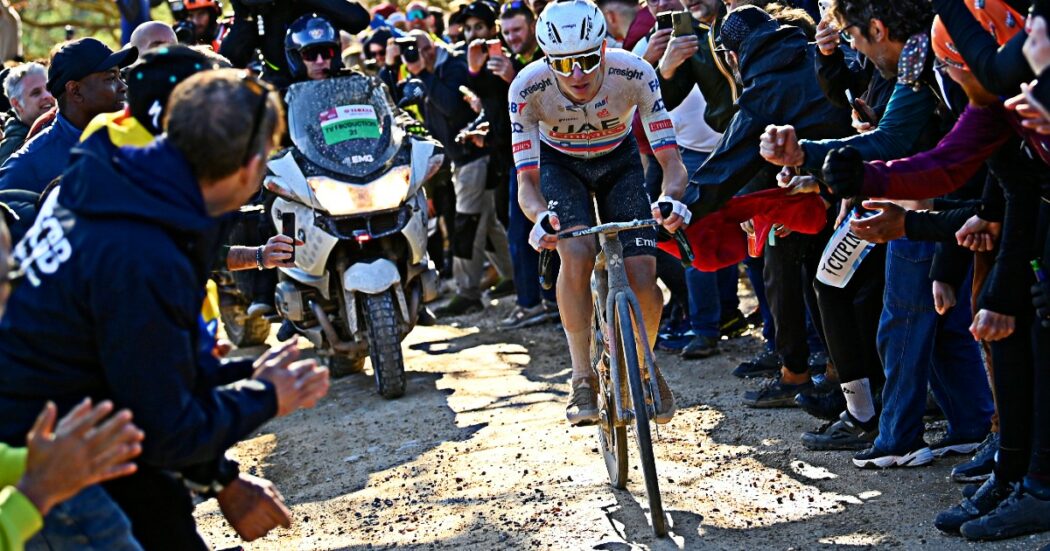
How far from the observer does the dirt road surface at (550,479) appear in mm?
5309

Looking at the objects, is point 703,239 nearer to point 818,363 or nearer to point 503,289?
point 818,363

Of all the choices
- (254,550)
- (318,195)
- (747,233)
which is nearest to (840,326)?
(747,233)

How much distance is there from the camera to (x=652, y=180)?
895 centimetres

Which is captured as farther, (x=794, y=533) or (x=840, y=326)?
(x=840, y=326)

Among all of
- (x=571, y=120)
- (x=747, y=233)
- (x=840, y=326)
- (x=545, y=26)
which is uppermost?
(x=545, y=26)

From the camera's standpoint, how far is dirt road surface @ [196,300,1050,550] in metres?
5.31

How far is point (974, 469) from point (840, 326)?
100 centimetres

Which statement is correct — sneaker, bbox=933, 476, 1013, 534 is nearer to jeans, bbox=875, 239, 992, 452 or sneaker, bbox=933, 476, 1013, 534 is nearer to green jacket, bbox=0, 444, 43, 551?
jeans, bbox=875, 239, 992, 452

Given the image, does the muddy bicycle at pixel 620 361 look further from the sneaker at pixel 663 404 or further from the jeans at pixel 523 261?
the jeans at pixel 523 261

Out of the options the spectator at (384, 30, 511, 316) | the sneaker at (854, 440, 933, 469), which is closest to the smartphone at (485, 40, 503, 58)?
the spectator at (384, 30, 511, 316)

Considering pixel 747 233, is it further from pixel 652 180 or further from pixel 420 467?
pixel 652 180

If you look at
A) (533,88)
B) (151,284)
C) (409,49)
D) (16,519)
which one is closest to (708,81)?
(533,88)

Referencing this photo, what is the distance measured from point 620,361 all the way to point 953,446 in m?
1.62

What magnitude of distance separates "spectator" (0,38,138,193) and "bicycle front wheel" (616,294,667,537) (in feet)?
7.59
